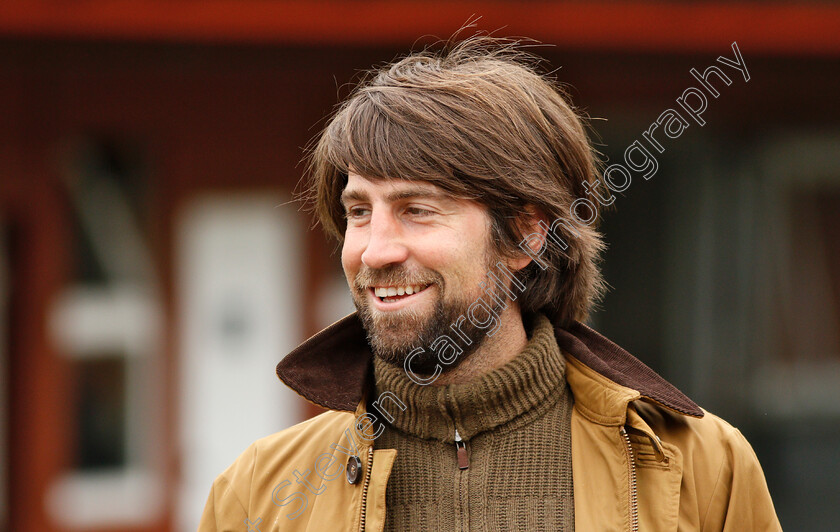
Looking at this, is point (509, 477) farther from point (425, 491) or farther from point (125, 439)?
point (125, 439)

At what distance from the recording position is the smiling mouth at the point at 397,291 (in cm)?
213

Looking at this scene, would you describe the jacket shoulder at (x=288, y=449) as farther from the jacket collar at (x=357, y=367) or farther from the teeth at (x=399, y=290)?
the teeth at (x=399, y=290)

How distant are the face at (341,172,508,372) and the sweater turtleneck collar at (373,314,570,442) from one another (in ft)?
0.22

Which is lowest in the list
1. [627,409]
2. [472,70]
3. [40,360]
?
[627,409]

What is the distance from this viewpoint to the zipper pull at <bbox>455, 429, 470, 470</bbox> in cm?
207

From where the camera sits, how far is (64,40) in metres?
5.09

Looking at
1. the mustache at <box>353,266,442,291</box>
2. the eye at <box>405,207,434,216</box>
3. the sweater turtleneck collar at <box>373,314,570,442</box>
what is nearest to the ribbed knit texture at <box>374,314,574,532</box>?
the sweater turtleneck collar at <box>373,314,570,442</box>

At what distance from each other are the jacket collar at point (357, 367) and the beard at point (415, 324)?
0.43 feet

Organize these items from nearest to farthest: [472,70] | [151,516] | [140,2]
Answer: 1. [472,70]
2. [140,2]
3. [151,516]

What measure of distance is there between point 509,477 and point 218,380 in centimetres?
378

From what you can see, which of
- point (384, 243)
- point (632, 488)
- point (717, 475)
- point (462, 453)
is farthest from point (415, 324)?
point (717, 475)

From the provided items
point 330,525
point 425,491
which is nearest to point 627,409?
point 425,491

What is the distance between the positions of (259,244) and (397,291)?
11.8 ft

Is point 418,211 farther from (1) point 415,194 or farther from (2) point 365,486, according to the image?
(2) point 365,486
